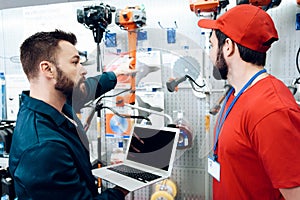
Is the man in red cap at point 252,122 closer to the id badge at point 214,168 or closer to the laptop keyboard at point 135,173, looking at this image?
the id badge at point 214,168

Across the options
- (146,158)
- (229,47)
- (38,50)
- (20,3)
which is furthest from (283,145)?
(20,3)

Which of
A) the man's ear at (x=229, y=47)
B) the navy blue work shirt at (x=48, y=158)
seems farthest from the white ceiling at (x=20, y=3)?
the man's ear at (x=229, y=47)

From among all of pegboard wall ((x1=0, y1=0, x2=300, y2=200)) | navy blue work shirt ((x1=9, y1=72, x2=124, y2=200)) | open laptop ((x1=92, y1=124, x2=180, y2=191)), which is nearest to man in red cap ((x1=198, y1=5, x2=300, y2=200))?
open laptop ((x1=92, y1=124, x2=180, y2=191))

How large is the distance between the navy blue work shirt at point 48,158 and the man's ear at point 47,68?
0.12 metres

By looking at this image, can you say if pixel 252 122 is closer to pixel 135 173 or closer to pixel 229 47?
pixel 229 47

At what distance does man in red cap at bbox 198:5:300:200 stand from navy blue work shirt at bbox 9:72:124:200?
1.66ft

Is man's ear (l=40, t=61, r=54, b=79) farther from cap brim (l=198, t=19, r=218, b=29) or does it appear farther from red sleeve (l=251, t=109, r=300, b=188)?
red sleeve (l=251, t=109, r=300, b=188)

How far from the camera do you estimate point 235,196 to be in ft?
3.67

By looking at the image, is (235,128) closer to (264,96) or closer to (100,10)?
(264,96)

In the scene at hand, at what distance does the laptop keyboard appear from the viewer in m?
1.35

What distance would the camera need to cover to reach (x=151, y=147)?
5.02 ft

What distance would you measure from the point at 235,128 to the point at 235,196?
28 cm

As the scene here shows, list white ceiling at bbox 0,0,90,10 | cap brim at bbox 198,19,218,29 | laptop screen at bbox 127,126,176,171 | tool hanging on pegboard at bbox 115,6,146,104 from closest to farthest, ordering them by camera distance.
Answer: cap brim at bbox 198,19,218,29
laptop screen at bbox 127,126,176,171
tool hanging on pegboard at bbox 115,6,146,104
white ceiling at bbox 0,0,90,10

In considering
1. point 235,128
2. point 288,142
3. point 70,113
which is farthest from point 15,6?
point 288,142
